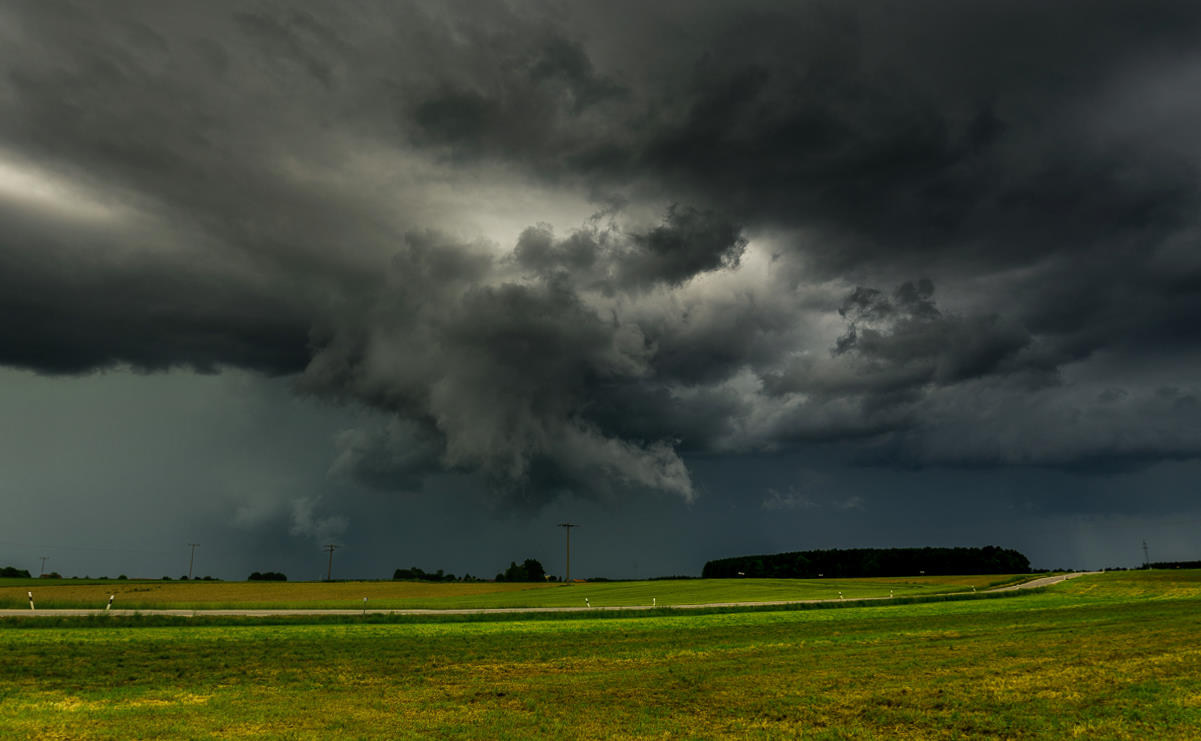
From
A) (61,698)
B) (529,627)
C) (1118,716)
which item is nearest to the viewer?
(1118,716)

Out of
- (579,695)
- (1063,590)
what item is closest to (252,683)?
(579,695)

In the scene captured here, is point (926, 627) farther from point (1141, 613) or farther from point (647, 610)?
point (647, 610)

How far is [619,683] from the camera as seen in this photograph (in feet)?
71.1

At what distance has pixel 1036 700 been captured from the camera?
56.8 feet

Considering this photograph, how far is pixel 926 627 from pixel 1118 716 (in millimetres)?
24968

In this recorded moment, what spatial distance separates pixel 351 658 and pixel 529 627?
60.2 feet

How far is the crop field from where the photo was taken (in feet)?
50.8

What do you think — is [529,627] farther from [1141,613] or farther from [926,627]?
[1141,613]

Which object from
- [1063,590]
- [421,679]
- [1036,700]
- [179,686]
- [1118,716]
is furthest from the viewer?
[1063,590]

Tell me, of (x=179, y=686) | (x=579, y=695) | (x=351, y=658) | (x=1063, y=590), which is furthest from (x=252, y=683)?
(x=1063, y=590)

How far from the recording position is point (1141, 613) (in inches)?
1796

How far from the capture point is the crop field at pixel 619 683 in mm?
15484

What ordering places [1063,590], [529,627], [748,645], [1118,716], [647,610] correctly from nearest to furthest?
[1118,716] < [748,645] < [529,627] < [647,610] < [1063,590]

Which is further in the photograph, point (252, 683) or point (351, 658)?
point (351, 658)
